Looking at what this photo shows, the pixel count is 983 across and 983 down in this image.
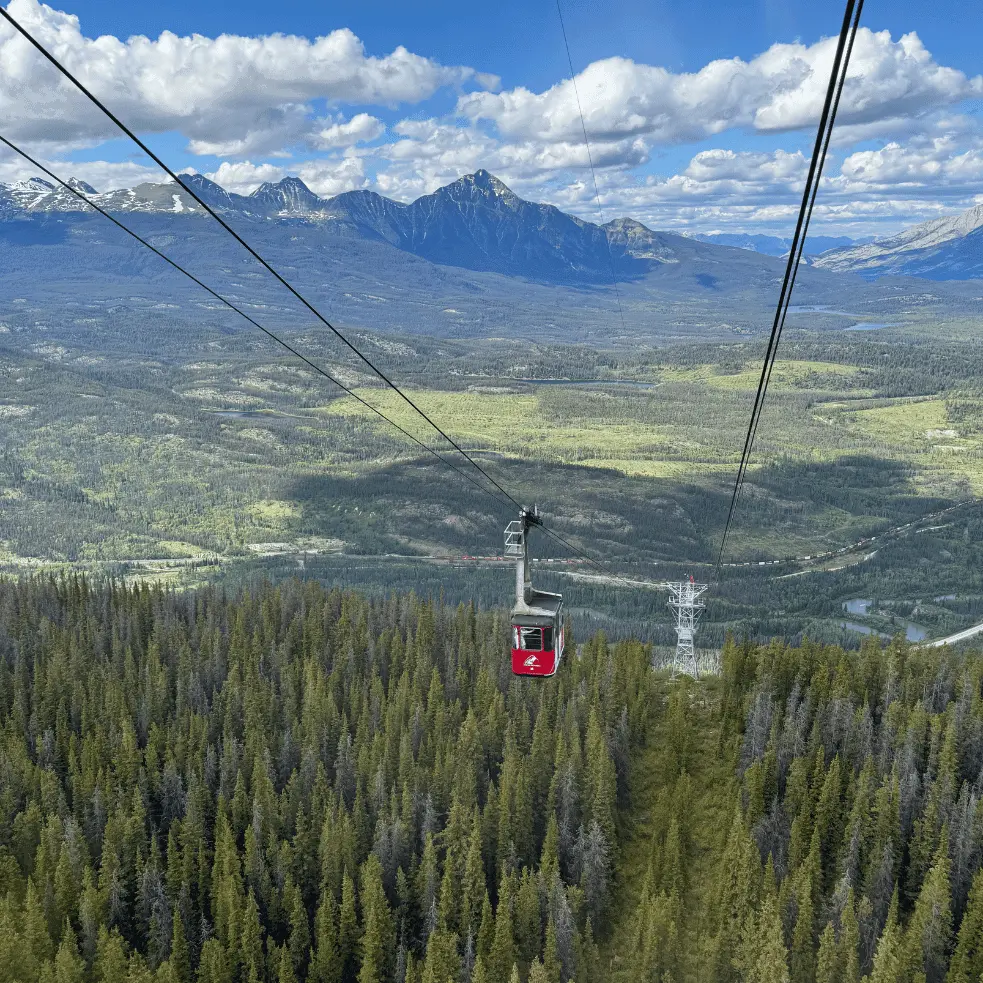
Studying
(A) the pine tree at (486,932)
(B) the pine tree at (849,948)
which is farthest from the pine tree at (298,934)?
(B) the pine tree at (849,948)

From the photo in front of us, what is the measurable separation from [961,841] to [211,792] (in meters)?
62.6

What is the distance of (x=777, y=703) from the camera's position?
93.6 metres

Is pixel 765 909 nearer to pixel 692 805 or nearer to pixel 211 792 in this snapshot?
pixel 692 805

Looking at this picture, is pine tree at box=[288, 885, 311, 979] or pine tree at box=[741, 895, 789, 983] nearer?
pine tree at box=[741, 895, 789, 983]

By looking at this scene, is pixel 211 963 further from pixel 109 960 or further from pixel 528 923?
pixel 528 923

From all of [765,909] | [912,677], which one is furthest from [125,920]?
[912,677]

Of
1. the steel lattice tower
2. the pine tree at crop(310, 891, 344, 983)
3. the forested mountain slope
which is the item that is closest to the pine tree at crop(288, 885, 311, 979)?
the forested mountain slope

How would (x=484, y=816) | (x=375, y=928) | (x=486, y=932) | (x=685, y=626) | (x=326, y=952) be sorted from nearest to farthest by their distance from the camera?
(x=375, y=928) → (x=326, y=952) → (x=486, y=932) → (x=484, y=816) → (x=685, y=626)

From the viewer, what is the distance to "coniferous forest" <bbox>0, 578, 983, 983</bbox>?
66.1 meters

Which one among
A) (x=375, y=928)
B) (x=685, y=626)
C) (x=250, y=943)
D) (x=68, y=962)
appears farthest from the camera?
(x=685, y=626)

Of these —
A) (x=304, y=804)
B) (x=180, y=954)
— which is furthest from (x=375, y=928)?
(x=304, y=804)

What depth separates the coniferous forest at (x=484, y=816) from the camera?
6606 cm

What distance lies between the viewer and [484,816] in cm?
7712

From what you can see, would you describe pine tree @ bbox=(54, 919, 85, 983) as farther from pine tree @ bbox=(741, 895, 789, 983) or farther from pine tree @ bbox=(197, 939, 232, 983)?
pine tree @ bbox=(741, 895, 789, 983)
